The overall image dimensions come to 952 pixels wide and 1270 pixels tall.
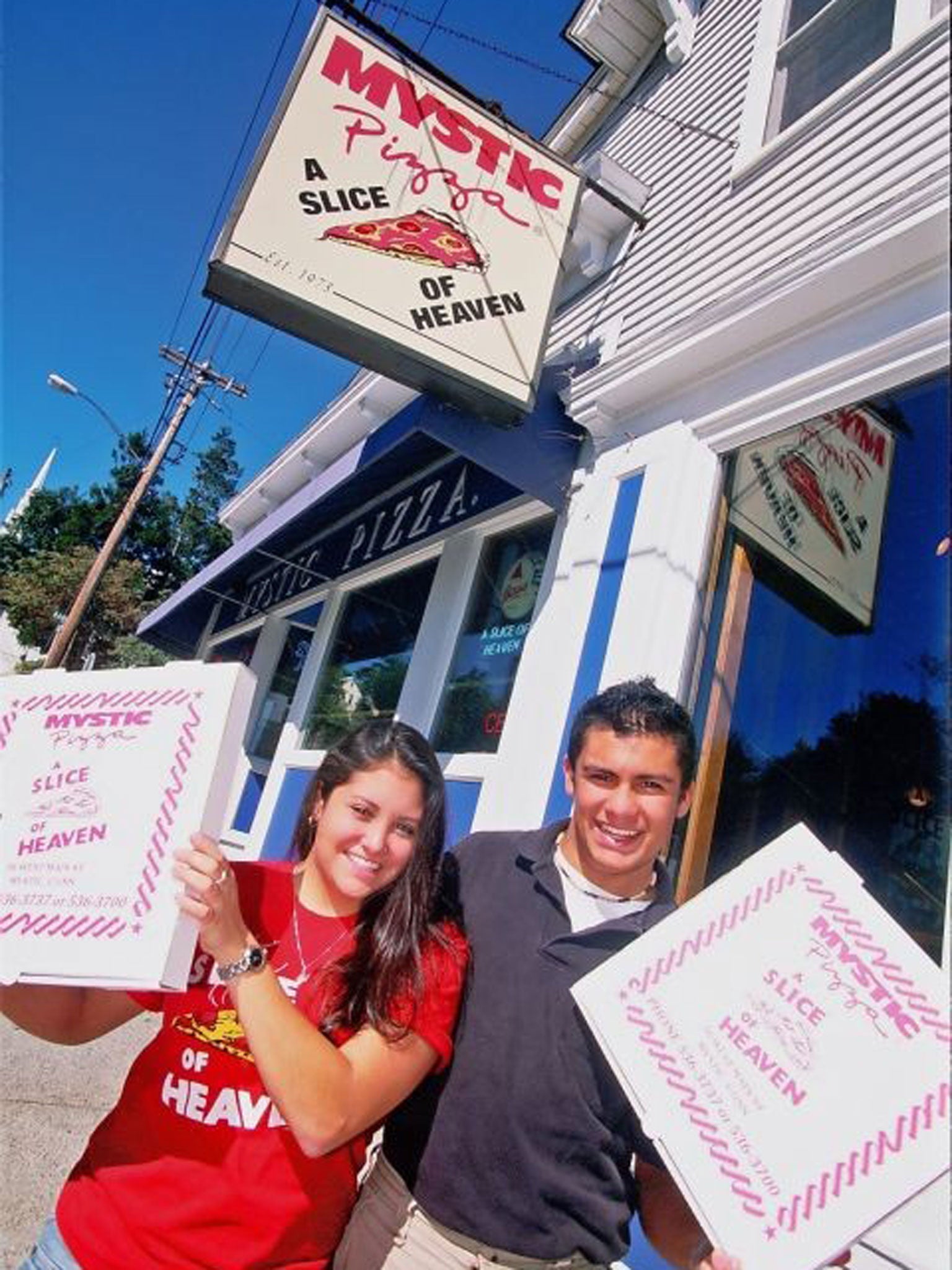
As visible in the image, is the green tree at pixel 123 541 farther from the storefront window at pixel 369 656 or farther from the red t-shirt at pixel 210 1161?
the red t-shirt at pixel 210 1161

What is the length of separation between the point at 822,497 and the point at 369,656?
387 cm

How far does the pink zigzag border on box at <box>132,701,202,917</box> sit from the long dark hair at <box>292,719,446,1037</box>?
332 mm

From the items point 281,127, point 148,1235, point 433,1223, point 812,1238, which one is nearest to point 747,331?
point 281,127

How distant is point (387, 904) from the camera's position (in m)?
1.44

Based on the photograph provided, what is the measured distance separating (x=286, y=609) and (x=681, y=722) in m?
6.95

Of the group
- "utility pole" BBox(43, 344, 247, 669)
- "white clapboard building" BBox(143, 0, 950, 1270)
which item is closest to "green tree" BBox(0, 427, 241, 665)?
"utility pole" BBox(43, 344, 247, 669)

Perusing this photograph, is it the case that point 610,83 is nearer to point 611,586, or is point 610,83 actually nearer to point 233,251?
point 233,251

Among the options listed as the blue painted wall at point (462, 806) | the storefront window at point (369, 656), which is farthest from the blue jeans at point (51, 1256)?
the storefront window at point (369, 656)

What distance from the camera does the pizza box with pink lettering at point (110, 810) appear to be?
1272 millimetres

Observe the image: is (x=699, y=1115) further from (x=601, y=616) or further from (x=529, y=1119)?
(x=601, y=616)

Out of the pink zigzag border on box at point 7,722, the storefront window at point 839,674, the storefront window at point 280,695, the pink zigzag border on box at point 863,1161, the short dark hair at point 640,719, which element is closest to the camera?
the pink zigzag border on box at point 863,1161

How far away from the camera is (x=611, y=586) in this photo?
3.42 metres

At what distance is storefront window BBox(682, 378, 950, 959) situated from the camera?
3.05 m

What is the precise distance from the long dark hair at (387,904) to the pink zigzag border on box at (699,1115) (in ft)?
1.40
